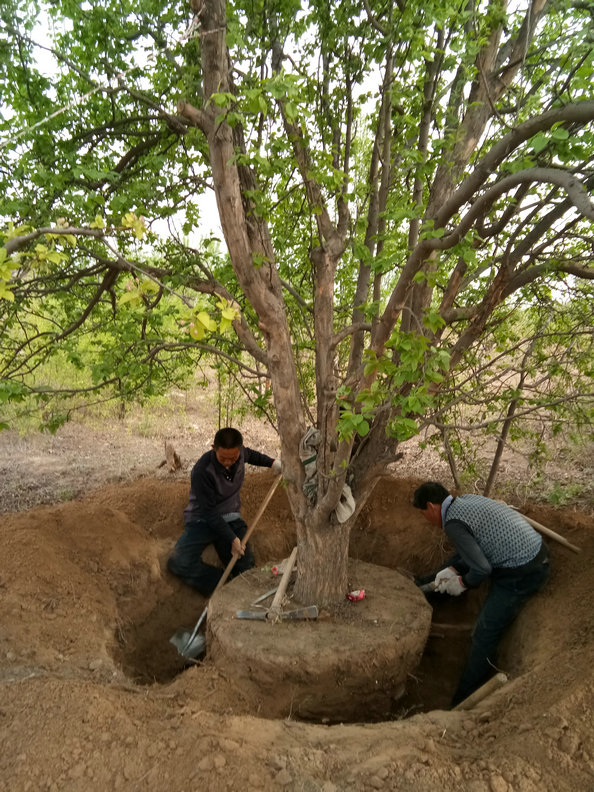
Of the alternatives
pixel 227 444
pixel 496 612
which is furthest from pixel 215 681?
pixel 496 612

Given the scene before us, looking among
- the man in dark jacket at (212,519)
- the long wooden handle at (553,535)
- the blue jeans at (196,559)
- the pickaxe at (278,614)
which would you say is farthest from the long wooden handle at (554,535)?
the blue jeans at (196,559)

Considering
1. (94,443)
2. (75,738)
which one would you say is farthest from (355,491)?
(94,443)

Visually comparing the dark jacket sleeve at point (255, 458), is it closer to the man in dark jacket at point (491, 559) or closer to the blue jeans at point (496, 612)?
the man in dark jacket at point (491, 559)

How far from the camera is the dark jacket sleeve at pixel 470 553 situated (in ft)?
11.4

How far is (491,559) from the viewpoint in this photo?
11.8 feet

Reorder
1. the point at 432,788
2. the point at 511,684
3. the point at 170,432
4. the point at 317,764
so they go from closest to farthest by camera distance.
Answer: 1. the point at 432,788
2. the point at 317,764
3. the point at 511,684
4. the point at 170,432

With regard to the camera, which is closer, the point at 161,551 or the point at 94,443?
the point at 161,551

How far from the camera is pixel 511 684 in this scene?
2.88 meters

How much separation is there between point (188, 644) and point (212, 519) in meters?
0.97

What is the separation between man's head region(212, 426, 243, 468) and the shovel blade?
1418 mm

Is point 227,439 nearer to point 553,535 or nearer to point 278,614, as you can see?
point 278,614

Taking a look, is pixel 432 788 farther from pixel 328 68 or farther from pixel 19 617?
pixel 328 68

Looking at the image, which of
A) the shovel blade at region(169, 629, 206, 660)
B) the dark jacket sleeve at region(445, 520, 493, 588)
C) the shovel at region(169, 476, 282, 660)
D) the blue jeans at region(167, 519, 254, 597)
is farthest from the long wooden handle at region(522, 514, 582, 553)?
the shovel blade at region(169, 629, 206, 660)

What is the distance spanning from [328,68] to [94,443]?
600cm
